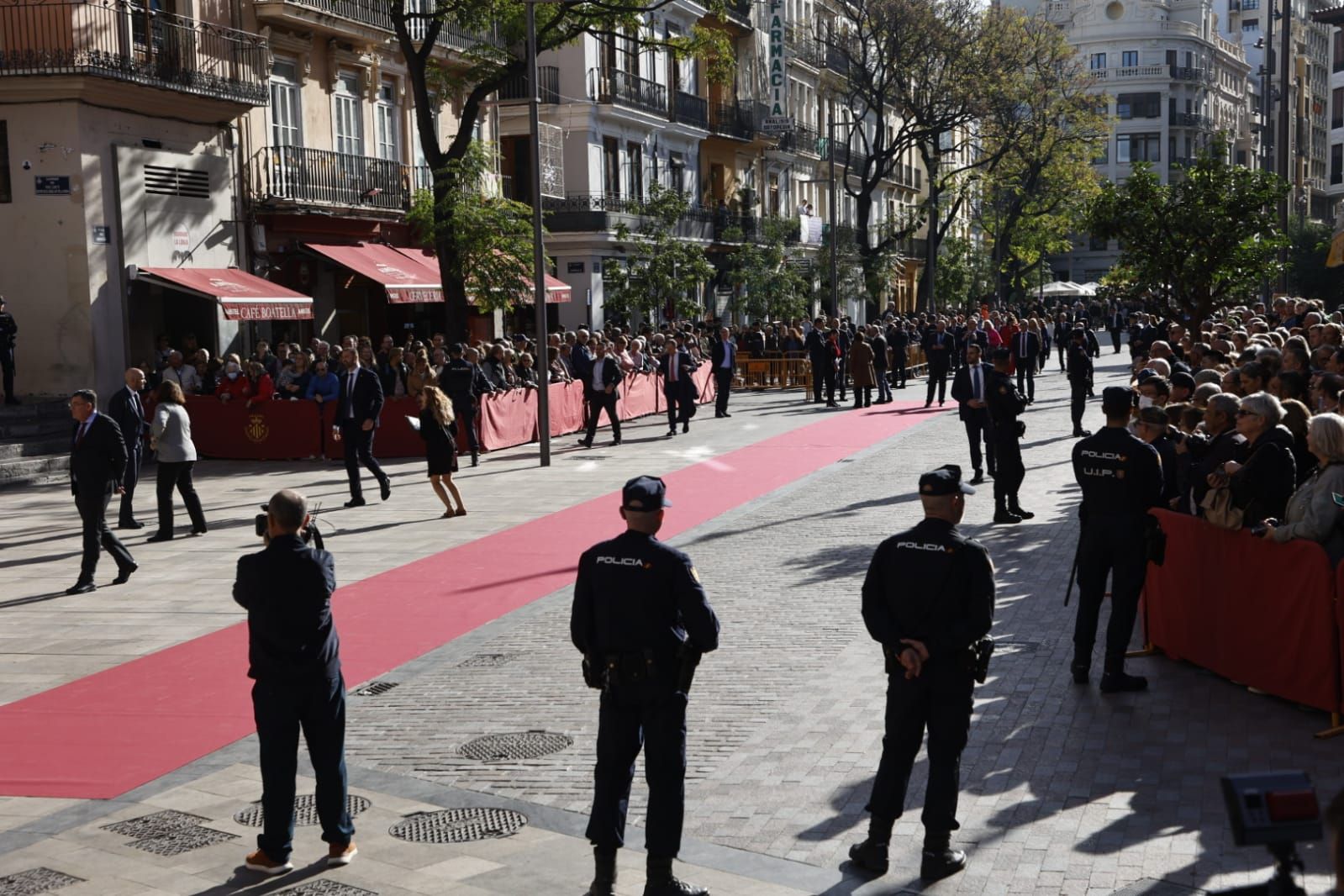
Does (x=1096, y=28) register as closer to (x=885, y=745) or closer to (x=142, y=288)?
(x=142, y=288)

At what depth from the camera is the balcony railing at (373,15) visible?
2922 cm

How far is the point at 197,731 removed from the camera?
9.16 m

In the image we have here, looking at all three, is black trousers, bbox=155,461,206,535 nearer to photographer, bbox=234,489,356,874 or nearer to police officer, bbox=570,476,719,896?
photographer, bbox=234,489,356,874

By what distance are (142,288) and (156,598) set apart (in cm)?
1461

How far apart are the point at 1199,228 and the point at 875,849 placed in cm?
2182

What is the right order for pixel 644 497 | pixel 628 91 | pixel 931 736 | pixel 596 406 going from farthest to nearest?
pixel 628 91
pixel 596 406
pixel 931 736
pixel 644 497

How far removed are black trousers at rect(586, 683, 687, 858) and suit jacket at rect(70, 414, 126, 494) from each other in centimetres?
860

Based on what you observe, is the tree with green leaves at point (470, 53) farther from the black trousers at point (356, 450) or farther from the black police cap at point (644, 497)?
the black police cap at point (644, 497)

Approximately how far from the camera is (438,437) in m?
17.3

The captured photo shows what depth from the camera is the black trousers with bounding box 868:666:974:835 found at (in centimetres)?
646

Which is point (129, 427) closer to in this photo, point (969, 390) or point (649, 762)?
point (969, 390)

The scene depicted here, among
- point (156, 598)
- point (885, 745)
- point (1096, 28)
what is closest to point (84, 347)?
point (156, 598)

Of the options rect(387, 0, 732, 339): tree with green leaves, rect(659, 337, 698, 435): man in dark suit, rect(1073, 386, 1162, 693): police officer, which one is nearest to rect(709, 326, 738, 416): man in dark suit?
rect(659, 337, 698, 435): man in dark suit

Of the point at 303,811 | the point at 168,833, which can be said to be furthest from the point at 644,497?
the point at 168,833
